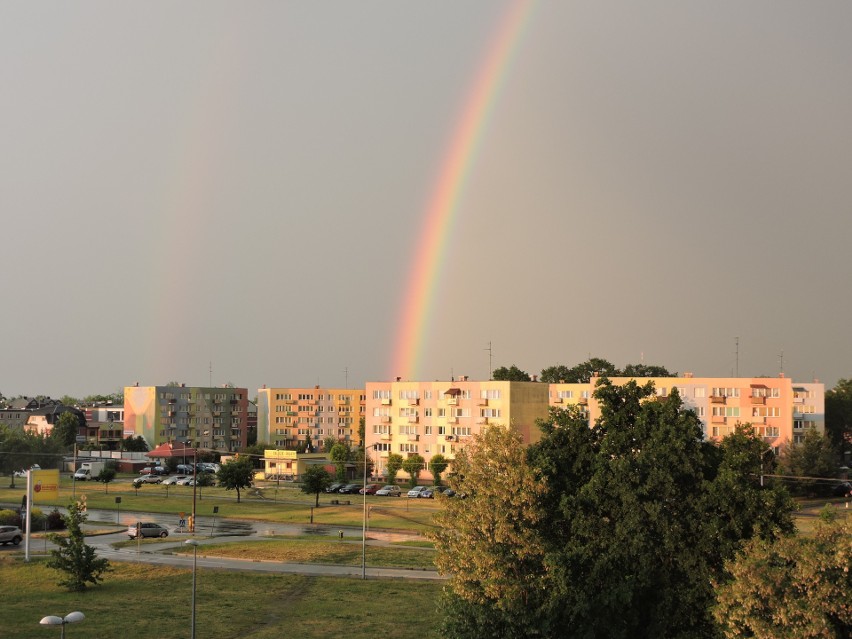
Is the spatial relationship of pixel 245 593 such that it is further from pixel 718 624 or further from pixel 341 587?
pixel 718 624

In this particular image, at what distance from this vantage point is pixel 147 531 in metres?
→ 58.6

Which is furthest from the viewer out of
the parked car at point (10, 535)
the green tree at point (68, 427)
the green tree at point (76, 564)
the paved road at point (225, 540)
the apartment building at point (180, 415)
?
the apartment building at point (180, 415)

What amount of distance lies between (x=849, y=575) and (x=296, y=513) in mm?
57603

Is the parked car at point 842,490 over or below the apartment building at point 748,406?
below

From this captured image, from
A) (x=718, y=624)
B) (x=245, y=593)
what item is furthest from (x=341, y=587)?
(x=718, y=624)

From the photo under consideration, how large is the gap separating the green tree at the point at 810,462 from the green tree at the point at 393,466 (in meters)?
40.0

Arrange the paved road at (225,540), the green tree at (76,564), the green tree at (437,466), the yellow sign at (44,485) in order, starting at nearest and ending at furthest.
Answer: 1. the green tree at (76,564)
2. the paved road at (225,540)
3. the yellow sign at (44,485)
4. the green tree at (437,466)

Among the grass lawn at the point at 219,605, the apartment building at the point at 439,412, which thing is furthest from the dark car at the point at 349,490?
the grass lawn at the point at 219,605

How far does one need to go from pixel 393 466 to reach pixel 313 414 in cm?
5923

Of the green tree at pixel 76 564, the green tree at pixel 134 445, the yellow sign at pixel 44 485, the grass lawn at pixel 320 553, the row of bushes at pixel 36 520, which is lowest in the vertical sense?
the green tree at pixel 134 445

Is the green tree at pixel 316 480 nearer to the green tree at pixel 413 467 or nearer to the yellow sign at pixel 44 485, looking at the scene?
the green tree at pixel 413 467

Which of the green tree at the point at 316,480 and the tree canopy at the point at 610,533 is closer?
the tree canopy at the point at 610,533

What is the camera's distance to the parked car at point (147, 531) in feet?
190

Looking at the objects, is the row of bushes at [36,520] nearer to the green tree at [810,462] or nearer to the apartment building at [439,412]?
the apartment building at [439,412]
